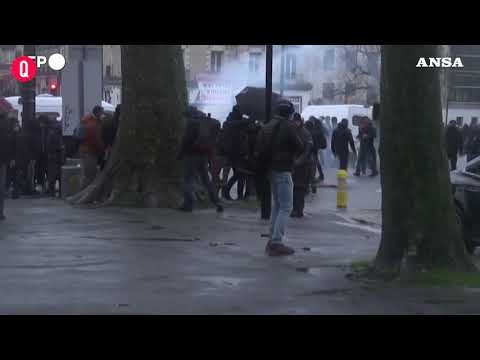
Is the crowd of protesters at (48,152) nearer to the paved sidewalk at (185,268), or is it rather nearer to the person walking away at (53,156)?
the person walking away at (53,156)

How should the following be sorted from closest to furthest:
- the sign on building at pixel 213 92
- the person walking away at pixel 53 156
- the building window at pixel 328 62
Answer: the person walking away at pixel 53 156 → the sign on building at pixel 213 92 → the building window at pixel 328 62

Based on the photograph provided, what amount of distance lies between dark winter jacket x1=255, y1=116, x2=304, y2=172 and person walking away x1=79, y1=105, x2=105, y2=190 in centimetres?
691

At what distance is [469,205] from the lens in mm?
13102

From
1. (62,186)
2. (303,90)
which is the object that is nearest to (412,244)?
(62,186)

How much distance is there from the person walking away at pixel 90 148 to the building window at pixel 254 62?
31457mm

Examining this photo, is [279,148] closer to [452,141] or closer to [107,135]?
[107,135]

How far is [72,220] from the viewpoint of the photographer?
50.9 ft

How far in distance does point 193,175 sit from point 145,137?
1.45 m

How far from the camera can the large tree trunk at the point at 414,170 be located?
10078 millimetres

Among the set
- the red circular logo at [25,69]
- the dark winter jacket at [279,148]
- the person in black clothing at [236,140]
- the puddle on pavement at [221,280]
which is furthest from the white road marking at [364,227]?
the red circular logo at [25,69]

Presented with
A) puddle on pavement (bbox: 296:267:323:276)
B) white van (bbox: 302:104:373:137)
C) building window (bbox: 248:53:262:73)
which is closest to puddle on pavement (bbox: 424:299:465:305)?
puddle on pavement (bbox: 296:267:323:276)

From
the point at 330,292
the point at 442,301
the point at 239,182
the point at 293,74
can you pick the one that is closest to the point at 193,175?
the point at 239,182

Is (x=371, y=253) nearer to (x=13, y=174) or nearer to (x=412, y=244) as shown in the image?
(x=412, y=244)
